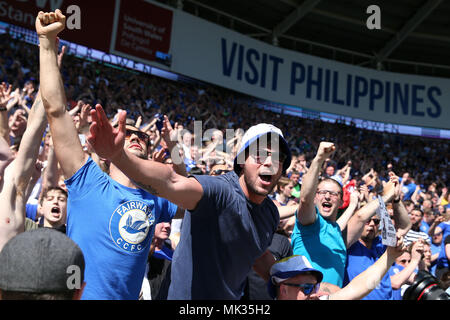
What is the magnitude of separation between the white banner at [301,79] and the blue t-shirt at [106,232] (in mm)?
13821

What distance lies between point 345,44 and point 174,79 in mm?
8848

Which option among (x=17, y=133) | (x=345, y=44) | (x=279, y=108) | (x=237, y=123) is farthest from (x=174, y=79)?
(x=17, y=133)

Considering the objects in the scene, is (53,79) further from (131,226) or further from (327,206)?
(327,206)

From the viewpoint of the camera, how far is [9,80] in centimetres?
1082

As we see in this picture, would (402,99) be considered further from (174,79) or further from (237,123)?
(174,79)

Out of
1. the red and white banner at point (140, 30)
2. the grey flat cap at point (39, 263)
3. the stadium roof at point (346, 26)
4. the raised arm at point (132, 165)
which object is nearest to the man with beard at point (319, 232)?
the raised arm at point (132, 165)

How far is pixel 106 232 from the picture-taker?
244cm

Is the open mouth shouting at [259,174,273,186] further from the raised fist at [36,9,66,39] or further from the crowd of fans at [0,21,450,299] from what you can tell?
the raised fist at [36,9,66,39]

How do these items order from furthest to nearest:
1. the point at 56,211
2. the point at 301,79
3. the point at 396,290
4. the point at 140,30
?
1. the point at 301,79
2. the point at 140,30
3. the point at 396,290
4. the point at 56,211

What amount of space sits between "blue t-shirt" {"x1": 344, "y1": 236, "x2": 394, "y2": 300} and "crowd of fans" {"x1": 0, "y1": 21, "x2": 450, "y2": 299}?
1.05ft

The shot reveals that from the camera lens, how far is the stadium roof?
18.3m

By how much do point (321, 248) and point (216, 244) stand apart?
1.69 meters

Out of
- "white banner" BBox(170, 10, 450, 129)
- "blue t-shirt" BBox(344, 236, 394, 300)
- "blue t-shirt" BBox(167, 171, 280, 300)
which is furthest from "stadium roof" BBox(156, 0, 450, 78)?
"blue t-shirt" BBox(167, 171, 280, 300)

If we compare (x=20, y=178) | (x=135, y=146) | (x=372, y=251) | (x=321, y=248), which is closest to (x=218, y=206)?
(x=135, y=146)
